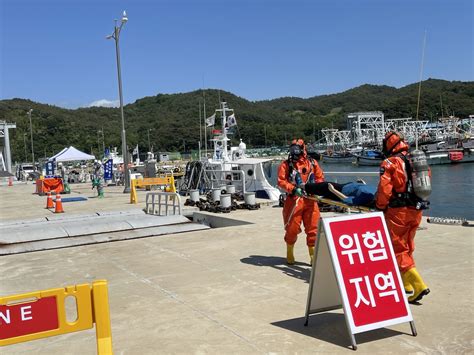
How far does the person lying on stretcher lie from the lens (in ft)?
20.0

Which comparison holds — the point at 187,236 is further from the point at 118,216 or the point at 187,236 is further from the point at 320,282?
the point at 320,282

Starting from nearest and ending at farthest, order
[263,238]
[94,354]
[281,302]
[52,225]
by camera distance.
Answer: [94,354]
[281,302]
[263,238]
[52,225]

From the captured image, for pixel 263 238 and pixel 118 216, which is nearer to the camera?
pixel 263 238

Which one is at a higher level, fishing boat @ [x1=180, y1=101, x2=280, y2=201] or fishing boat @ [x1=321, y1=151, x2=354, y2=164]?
fishing boat @ [x1=180, y1=101, x2=280, y2=201]

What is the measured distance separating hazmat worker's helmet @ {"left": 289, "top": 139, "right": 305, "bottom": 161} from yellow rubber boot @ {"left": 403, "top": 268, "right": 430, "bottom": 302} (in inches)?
106

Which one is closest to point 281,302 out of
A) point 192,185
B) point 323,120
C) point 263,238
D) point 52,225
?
point 263,238

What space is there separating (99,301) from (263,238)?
7.09 m

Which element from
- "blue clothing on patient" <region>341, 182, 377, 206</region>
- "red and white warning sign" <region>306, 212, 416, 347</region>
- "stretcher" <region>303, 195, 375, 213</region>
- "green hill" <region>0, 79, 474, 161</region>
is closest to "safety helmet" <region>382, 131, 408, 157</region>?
"blue clothing on patient" <region>341, 182, 377, 206</region>

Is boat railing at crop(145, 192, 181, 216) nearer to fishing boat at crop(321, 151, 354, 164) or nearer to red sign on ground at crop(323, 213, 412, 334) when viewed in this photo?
red sign on ground at crop(323, 213, 412, 334)

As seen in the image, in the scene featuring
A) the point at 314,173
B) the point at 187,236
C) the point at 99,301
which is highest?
the point at 314,173

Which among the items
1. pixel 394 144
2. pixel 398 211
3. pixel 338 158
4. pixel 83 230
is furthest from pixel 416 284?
pixel 338 158

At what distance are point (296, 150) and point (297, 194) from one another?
31.2 inches

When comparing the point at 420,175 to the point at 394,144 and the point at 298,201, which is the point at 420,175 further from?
the point at 298,201

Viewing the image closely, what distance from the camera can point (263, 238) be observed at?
34.0 feet
